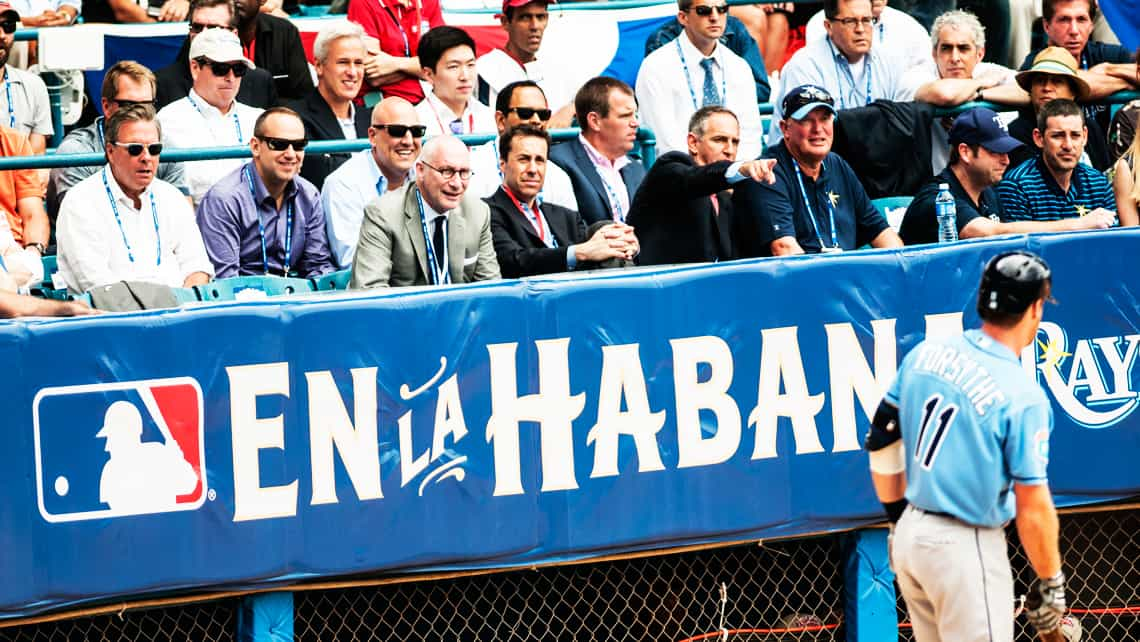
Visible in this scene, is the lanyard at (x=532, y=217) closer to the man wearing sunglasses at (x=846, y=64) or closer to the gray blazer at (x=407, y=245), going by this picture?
the gray blazer at (x=407, y=245)

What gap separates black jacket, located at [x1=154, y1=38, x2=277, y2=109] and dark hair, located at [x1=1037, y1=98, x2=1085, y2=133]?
4.49 meters

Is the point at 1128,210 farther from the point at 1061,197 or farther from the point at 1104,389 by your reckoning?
the point at 1104,389

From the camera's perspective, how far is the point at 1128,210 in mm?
8680

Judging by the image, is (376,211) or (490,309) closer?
(490,309)

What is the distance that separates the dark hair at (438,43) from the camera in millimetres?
9547

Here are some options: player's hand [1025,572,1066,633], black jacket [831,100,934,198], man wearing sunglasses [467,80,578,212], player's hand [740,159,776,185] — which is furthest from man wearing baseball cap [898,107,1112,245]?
player's hand [1025,572,1066,633]

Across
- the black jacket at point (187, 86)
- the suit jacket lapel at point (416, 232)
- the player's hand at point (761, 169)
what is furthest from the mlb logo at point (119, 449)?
the black jacket at point (187, 86)

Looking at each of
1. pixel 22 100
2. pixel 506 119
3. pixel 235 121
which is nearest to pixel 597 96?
pixel 506 119

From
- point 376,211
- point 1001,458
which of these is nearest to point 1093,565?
point 1001,458

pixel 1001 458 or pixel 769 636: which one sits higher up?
pixel 1001 458

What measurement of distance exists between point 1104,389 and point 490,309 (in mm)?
3032

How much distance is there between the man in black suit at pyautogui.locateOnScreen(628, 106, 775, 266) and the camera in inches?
316

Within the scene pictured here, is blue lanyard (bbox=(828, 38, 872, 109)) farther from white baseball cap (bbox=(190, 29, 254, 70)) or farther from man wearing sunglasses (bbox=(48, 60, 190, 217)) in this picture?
man wearing sunglasses (bbox=(48, 60, 190, 217))

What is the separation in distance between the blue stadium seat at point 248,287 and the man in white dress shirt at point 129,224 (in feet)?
0.69
